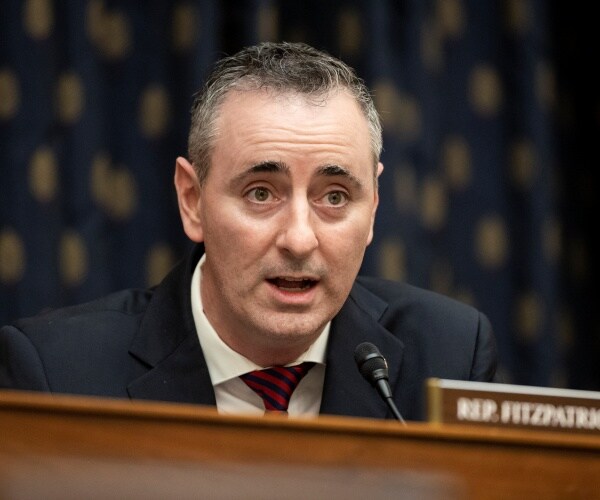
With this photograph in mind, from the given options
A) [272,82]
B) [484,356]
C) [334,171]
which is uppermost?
[272,82]

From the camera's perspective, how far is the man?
183 centimetres

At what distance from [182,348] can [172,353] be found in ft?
0.07

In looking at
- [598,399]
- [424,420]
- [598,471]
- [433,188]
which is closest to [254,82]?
[424,420]

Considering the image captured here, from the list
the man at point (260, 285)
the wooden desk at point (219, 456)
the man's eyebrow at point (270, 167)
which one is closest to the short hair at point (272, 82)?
the man at point (260, 285)

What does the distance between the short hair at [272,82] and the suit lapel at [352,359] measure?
338 millimetres

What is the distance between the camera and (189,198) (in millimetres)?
2062

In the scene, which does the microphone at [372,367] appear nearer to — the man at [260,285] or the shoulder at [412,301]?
the man at [260,285]

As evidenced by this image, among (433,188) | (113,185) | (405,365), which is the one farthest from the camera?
(433,188)

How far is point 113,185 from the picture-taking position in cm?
296

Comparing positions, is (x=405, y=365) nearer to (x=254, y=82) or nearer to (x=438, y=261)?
(x=254, y=82)

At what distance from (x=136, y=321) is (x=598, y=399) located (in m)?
1.04

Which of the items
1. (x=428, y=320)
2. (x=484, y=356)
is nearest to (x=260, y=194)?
(x=428, y=320)

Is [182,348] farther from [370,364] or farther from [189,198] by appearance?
[370,364]

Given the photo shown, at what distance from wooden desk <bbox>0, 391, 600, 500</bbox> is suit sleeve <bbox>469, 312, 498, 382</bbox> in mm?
1016
